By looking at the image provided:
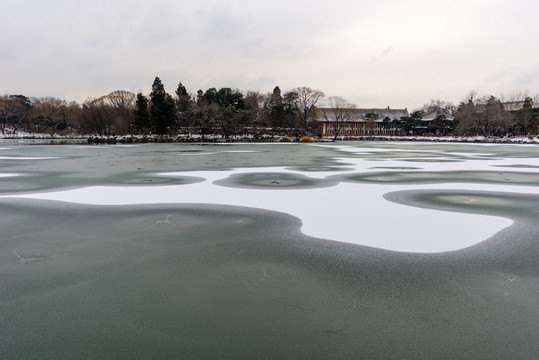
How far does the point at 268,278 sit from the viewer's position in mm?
4383

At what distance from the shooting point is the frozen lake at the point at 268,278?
120 inches

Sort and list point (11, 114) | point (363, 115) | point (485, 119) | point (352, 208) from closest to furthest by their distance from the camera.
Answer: point (352, 208) < point (485, 119) < point (11, 114) < point (363, 115)

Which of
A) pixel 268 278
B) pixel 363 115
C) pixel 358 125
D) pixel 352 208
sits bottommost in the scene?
pixel 268 278

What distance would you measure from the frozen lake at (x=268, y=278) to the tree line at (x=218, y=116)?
5324 centimetres

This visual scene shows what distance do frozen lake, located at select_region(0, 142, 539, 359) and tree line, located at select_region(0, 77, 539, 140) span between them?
53235 millimetres

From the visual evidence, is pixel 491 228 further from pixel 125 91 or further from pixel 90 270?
pixel 125 91

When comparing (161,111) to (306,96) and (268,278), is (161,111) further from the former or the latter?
(268,278)

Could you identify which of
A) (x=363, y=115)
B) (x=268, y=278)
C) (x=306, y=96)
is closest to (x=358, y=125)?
(x=363, y=115)

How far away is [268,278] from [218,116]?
57.6 m

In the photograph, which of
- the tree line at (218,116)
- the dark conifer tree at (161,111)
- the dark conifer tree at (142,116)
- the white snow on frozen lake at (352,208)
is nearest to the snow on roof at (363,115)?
the tree line at (218,116)

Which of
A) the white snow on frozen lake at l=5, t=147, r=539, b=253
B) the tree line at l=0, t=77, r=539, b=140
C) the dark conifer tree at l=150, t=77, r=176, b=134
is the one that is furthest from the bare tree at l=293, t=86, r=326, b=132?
the white snow on frozen lake at l=5, t=147, r=539, b=253

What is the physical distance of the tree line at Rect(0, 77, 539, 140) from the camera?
60781 millimetres

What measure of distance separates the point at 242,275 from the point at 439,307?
7.32 feet

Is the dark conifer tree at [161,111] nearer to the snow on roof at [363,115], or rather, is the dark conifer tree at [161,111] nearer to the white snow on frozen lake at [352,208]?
the white snow on frozen lake at [352,208]
